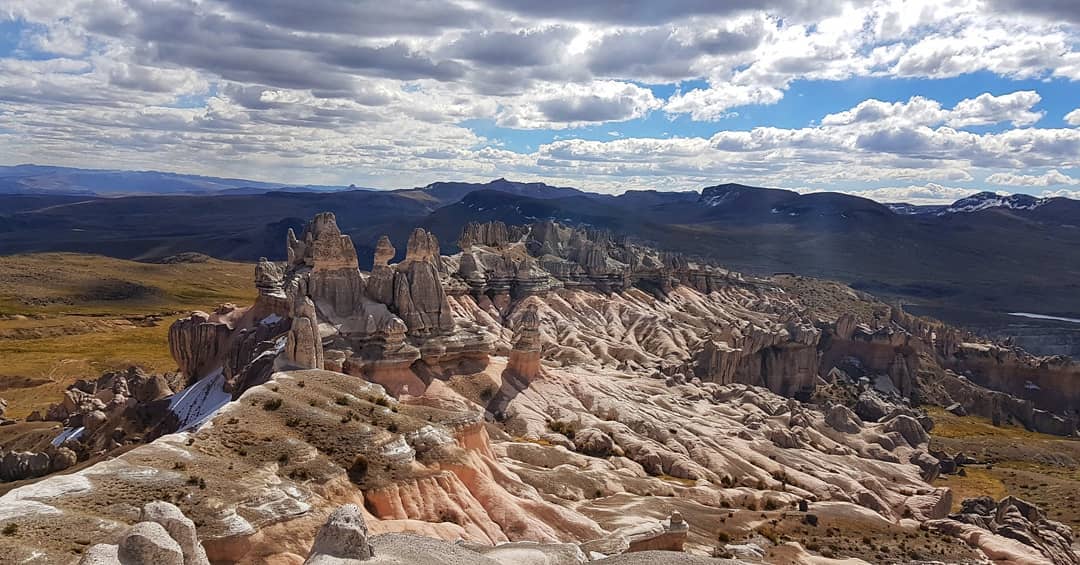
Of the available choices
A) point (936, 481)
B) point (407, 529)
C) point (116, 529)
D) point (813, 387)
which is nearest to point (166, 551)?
point (116, 529)

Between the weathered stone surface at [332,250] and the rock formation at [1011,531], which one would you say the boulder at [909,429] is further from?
the weathered stone surface at [332,250]

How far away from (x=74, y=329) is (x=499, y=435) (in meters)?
118

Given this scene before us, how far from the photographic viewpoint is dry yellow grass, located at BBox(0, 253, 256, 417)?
4070 inches

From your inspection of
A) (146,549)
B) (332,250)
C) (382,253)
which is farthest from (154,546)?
(382,253)

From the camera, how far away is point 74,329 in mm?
142250

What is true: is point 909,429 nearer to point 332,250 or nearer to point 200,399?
point 332,250

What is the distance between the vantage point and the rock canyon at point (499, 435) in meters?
27.2

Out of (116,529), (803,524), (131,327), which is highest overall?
(116,529)

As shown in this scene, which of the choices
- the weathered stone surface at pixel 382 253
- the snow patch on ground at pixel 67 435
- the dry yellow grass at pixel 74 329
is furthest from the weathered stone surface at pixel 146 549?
the dry yellow grass at pixel 74 329

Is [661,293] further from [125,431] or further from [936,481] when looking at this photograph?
[125,431]

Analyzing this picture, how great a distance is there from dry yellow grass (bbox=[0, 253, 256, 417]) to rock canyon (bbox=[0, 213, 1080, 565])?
95.5 ft

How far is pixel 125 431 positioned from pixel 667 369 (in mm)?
58795

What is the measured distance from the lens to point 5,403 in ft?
278

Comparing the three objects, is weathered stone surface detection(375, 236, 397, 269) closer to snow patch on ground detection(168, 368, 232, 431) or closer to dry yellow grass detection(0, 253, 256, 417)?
snow patch on ground detection(168, 368, 232, 431)
